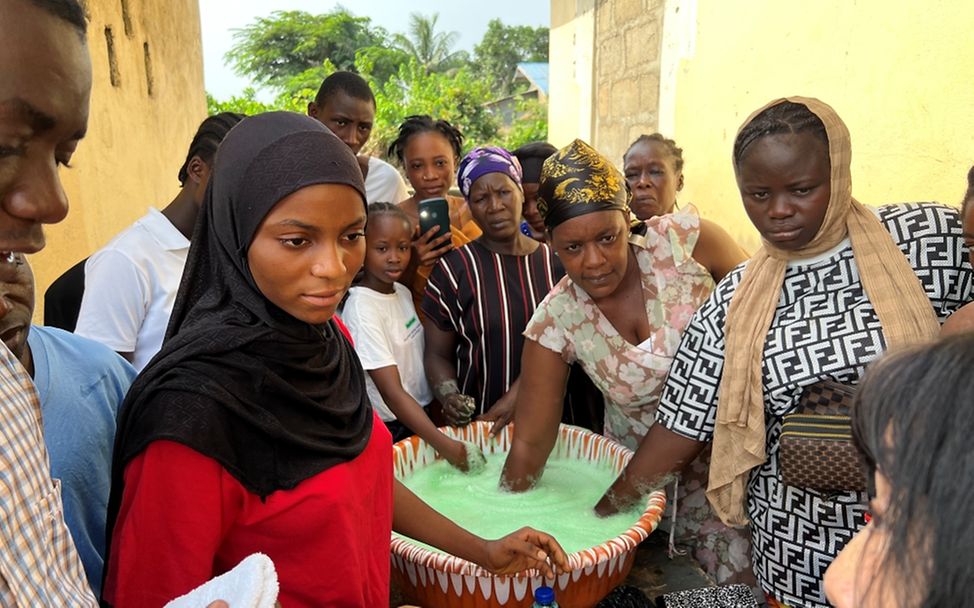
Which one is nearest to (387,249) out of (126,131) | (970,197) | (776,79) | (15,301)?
(15,301)

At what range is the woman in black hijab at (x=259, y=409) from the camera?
113cm

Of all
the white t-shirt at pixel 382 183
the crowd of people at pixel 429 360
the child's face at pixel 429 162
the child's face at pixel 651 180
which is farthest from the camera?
the white t-shirt at pixel 382 183

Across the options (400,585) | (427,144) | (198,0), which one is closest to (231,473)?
(400,585)

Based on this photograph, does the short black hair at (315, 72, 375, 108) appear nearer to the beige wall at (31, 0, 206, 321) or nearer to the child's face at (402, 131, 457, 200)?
the child's face at (402, 131, 457, 200)

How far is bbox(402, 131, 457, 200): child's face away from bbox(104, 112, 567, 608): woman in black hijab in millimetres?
2306

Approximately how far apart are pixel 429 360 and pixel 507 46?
4567 cm

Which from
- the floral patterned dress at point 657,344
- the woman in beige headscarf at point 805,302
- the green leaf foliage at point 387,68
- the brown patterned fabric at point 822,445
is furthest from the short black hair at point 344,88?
the green leaf foliage at point 387,68

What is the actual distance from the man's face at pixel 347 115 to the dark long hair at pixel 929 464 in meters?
3.40

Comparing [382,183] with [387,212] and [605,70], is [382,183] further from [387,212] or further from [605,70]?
[605,70]

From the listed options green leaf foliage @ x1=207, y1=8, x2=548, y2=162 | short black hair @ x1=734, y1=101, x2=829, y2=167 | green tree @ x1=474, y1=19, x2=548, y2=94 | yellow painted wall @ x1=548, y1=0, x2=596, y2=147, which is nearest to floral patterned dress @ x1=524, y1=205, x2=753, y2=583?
short black hair @ x1=734, y1=101, x2=829, y2=167

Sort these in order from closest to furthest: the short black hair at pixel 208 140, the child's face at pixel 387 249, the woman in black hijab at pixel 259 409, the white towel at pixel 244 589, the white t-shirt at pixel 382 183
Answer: the white towel at pixel 244 589, the woman in black hijab at pixel 259 409, the short black hair at pixel 208 140, the child's face at pixel 387 249, the white t-shirt at pixel 382 183

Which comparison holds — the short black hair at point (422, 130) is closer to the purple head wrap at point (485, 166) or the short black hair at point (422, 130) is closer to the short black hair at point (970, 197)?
the purple head wrap at point (485, 166)

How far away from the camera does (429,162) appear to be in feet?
12.0

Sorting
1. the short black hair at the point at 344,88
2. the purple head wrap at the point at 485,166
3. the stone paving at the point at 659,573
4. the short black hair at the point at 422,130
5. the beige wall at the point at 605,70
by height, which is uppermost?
the beige wall at the point at 605,70
